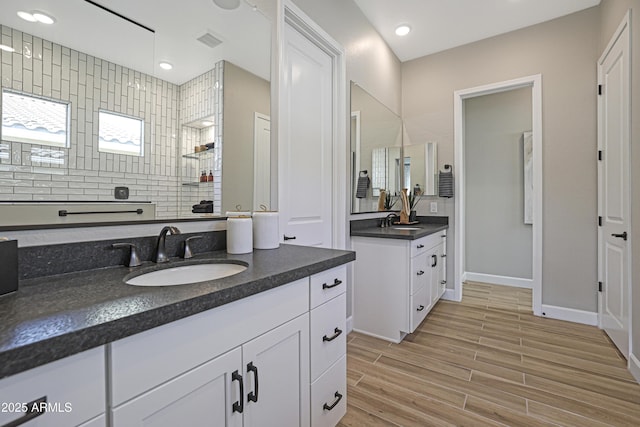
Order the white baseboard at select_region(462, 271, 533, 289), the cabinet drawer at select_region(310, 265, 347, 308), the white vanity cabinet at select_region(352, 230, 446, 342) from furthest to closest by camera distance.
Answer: the white baseboard at select_region(462, 271, 533, 289) → the white vanity cabinet at select_region(352, 230, 446, 342) → the cabinet drawer at select_region(310, 265, 347, 308)

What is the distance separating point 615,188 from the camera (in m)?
2.24

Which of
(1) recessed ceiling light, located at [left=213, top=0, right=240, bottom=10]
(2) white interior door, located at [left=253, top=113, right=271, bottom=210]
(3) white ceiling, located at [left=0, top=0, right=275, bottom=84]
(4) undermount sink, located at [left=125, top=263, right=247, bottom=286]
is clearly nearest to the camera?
(3) white ceiling, located at [left=0, top=0, right=275, bottom=84]

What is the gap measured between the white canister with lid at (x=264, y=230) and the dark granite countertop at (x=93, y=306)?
0.39 meters

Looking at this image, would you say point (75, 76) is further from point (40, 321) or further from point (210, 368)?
point (210, 368)

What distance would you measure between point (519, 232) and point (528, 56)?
7.02 ft

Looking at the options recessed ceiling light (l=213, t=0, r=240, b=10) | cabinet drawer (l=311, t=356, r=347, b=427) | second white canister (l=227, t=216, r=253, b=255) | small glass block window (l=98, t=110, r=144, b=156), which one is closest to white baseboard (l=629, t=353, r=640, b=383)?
Result: cabinet drawer (l=311, t=356, r=347, b=427)

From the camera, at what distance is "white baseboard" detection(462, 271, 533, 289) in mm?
3844

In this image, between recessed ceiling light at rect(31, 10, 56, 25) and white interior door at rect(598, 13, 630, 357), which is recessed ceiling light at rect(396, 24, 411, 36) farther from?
recessed ceiling light at rect(31, 10, 56, 25)

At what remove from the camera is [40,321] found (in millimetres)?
578

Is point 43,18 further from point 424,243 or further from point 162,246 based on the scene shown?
point 424,243

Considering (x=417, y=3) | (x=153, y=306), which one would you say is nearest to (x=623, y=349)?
(x=153, y=306)

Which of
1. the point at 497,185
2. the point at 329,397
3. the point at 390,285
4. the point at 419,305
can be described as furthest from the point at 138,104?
the point at 497,185

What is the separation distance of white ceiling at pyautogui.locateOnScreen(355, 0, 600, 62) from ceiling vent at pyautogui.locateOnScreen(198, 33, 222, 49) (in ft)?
5.69

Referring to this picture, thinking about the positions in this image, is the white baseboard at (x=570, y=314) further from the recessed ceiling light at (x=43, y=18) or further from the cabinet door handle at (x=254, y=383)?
the recessed ceiling light at (x=43, y=18)
